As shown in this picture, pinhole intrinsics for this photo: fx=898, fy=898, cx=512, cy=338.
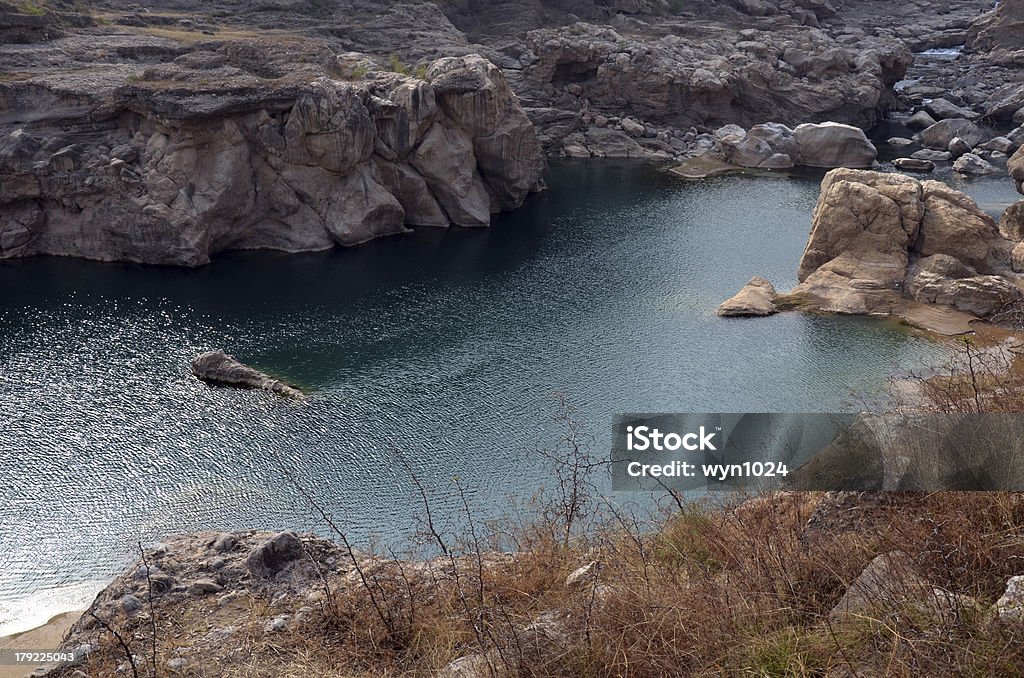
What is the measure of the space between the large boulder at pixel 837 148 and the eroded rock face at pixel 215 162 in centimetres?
2333

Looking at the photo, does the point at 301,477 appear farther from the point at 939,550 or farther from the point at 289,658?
the point at 939,550

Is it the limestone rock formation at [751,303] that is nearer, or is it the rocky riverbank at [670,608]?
the rocky riverbank at [670,608]

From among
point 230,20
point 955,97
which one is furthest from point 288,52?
point 955,97

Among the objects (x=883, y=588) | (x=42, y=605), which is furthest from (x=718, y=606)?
(x=42, y=605)

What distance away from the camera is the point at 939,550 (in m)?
6.51

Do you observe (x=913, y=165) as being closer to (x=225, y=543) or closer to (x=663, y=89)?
(x=663, y=89)

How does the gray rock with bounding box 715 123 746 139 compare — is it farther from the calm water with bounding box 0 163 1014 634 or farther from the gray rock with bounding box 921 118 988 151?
the calm water with bounding box 0 163 1014 634

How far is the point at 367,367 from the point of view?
1093 inches

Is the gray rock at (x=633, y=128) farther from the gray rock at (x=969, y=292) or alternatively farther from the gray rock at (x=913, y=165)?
the gray rock at (x=969, y=292)

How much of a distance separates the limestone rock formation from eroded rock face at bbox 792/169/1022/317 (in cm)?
127

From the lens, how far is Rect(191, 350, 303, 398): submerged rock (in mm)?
25938

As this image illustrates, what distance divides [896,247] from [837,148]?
2442cm

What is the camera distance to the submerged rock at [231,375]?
85.1ft
